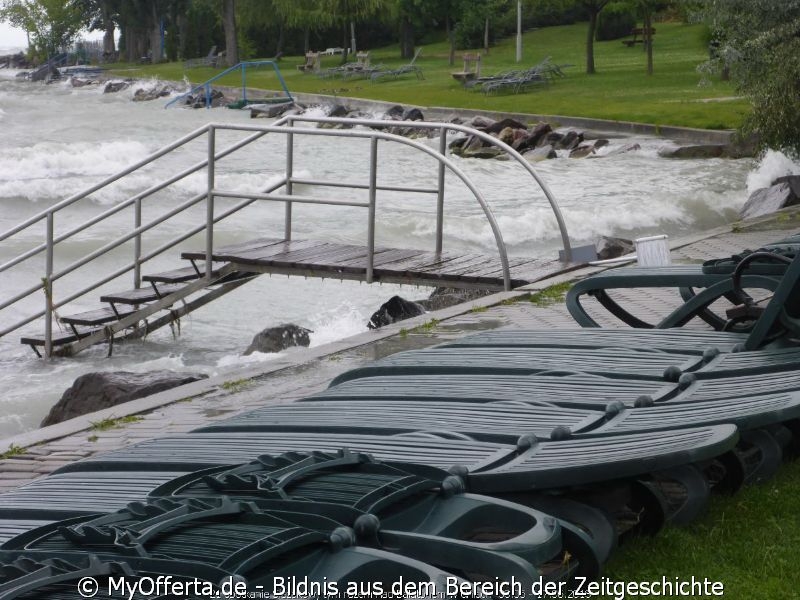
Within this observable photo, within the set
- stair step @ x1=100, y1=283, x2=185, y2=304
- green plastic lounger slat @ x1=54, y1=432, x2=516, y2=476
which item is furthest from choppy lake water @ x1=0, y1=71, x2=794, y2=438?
green plastic lounger slat @ x1=54, y1=432, x2=516, y2=476

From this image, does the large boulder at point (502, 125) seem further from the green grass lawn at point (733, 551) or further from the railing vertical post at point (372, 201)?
the green grass lawn at point (733, 551)

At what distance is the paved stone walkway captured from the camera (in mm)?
5035

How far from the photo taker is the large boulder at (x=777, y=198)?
13.8 metres

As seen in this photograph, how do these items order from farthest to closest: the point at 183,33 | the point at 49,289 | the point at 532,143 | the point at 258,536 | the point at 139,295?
the point at 183,33 < the point at 532,143 < the point at 139,295 < the point at 49,289 < the point at 258,536

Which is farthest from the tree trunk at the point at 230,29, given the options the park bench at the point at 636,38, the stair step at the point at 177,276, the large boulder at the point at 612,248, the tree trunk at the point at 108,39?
the stair step at the point at 177,276

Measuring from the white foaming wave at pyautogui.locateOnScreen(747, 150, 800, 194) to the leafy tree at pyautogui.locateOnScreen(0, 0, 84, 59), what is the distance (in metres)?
83.3

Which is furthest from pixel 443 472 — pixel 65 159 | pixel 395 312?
pixel 65 159

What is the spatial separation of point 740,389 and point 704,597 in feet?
2.71

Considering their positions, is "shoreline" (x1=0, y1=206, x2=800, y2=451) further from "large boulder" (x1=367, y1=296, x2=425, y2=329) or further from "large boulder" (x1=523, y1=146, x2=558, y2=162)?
"large boulder" (x1=523, y1=146, x2=558, y2=162)

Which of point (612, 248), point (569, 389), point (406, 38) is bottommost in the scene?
point (612, 248)

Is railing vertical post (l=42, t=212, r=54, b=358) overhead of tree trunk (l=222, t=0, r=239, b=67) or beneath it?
beneath

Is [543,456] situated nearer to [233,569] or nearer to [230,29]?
[233,569]

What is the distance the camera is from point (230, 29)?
62.9 meters

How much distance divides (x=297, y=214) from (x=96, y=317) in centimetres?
983
